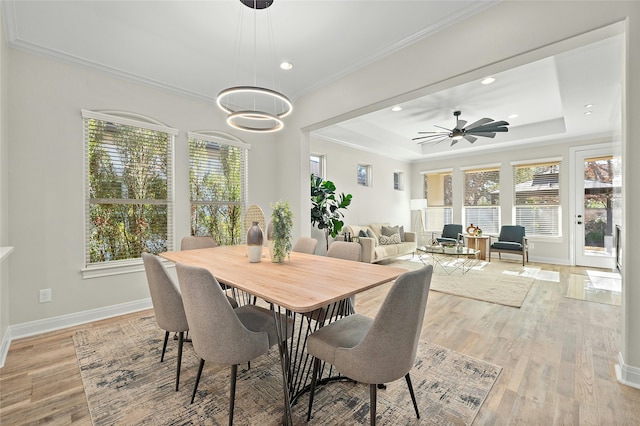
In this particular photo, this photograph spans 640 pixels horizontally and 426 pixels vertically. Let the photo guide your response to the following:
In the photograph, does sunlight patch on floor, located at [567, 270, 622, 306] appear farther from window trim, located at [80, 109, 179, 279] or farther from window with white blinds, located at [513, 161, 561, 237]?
window trim, located at [80, 109, 179, 279]

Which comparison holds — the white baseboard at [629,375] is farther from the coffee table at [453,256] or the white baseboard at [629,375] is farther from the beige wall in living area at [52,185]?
the beige wall in living area at [52,185]

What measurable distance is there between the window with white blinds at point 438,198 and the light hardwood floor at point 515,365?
456 cm

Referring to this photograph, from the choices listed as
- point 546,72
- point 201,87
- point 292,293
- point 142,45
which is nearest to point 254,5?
point 142,45

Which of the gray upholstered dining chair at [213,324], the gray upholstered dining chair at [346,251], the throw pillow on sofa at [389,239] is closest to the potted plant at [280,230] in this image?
the gray upholstered dining chair at [346,251]

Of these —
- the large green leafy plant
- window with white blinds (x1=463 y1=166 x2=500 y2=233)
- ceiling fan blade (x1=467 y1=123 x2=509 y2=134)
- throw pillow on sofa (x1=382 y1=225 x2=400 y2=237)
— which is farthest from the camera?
window with white blinds (x1=463 y1=166 x2=500 y2=233)

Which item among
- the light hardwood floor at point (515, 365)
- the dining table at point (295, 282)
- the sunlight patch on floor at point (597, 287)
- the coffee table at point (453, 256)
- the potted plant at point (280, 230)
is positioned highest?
the potted plant at point (280, 230)

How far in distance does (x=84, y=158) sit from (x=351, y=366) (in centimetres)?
348

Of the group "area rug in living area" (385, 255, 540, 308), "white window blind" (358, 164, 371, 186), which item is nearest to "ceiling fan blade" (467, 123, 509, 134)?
"area rug in living area" (385, 255, 540, 308)

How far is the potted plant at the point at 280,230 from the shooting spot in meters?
2.04

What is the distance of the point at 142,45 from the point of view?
278 centimetres

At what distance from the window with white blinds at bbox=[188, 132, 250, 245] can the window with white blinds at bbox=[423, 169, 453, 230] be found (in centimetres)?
591

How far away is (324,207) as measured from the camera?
5.34 m

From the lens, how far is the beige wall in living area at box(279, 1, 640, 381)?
181 centimetres

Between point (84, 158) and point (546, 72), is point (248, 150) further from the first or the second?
point (546, 72)
